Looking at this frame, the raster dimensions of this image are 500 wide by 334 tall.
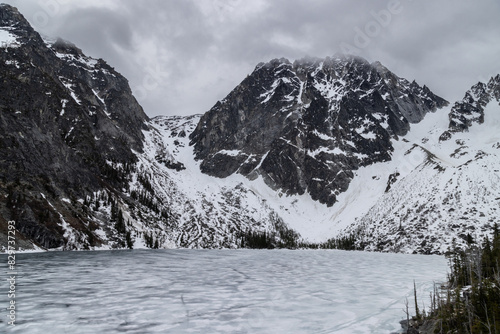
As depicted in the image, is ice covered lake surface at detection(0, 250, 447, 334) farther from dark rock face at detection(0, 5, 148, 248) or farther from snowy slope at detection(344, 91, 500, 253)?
snowy slope at detection(344, 91, 500, 253)

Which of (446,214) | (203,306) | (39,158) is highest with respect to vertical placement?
(39,158)

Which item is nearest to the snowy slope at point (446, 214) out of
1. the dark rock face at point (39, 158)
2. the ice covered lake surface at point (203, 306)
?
the ice covered lake surface at point (203, 306)

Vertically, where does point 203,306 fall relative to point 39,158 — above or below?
below

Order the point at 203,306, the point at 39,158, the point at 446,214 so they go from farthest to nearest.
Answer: the point at 446,214 < the point at 39,158 < the point at 203,306

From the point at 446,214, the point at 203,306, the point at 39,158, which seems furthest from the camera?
the point at 446,214

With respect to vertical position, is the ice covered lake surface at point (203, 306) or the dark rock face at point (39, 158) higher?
the dark rock face at point (39, 158)

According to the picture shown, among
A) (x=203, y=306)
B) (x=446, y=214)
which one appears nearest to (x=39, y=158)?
(x=203, y=306)

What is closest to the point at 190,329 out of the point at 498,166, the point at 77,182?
the point at 77,182

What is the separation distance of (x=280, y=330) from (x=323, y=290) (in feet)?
49.8

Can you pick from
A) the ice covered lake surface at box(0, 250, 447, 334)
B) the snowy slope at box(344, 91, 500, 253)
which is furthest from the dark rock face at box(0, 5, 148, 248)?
the snowy slope at box(344, 91, 500, 253)

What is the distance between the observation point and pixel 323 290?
32875 millimetres

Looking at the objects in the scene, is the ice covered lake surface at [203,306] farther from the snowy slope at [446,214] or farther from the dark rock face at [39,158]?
the snowy slope at [446,214]

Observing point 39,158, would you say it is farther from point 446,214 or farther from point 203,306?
point 446,214

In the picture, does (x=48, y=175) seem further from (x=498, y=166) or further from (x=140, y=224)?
(x=498, y=166)
